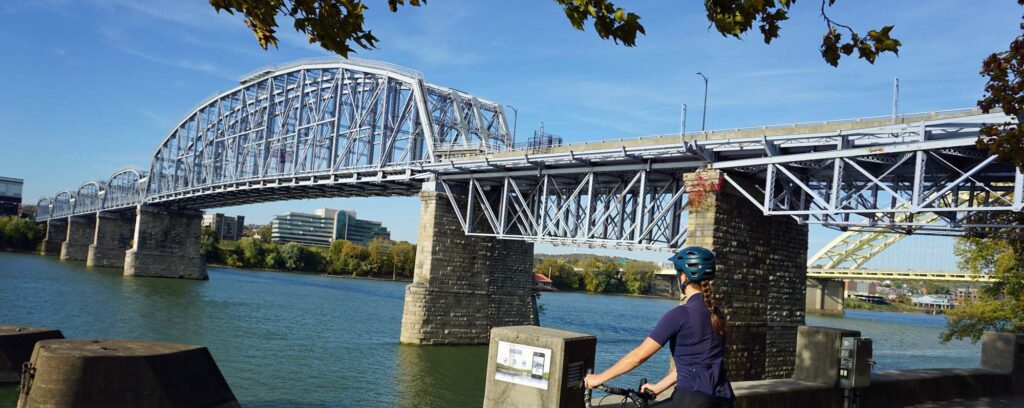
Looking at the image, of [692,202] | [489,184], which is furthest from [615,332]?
[692,202]

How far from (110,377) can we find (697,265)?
12.2 m

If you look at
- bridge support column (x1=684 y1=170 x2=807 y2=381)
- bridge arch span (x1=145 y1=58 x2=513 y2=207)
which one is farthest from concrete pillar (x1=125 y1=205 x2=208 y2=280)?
bridge support column (x1=684 y1=170 x2=807 y2=381)

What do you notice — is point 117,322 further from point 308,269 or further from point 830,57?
point 308,269

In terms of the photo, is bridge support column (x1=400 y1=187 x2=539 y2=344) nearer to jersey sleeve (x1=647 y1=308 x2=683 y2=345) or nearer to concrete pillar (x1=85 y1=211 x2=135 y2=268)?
jersey sleeve (x1=647 y1=308 x2=683 y2=345)

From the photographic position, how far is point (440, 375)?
2870 centimetres

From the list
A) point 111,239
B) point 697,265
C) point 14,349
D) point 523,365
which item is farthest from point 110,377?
point 111,239

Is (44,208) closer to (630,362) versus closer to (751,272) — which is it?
(751,272)

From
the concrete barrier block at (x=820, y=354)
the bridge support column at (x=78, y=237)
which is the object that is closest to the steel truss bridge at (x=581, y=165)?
the concrete barrier block at (x=820, y=354)

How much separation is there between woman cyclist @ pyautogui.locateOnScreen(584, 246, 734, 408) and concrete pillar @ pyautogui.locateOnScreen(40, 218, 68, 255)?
140 meters

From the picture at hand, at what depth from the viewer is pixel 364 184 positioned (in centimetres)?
5019

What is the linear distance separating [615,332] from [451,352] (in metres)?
16.5

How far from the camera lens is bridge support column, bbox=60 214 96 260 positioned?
115m

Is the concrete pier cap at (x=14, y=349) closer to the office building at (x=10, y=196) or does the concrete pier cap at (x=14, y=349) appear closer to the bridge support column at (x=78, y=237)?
the bridge support column at (x=78, y=237)

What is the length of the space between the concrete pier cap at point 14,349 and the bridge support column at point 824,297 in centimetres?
9530
